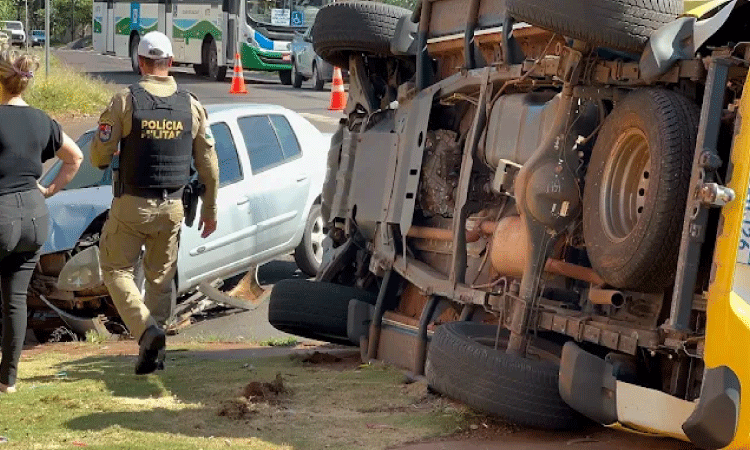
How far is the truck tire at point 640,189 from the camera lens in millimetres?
5172

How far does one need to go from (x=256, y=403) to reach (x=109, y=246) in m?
1.57

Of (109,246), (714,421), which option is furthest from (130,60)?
(714,421)

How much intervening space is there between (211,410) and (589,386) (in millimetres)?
2000

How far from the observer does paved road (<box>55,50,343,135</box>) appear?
24.9 meters

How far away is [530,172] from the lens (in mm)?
6062

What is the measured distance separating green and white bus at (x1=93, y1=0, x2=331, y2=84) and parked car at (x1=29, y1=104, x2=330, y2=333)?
21194mm

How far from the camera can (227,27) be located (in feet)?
113

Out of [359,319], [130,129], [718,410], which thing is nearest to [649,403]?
[718,410]

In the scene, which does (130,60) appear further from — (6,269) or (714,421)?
(714,421)

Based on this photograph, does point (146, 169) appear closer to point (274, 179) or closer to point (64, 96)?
point (274, 179)

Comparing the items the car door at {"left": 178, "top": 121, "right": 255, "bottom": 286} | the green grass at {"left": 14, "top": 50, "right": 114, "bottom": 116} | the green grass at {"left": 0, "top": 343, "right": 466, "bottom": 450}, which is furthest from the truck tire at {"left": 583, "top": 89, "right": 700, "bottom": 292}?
the green grass at {"left": 14, "top": 50, "right": 114, "bottom": 116}

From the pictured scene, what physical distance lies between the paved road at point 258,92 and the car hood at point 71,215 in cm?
913

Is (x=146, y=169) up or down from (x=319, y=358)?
up

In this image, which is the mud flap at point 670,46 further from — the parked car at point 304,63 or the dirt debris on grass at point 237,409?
the parked car at point 304,63
